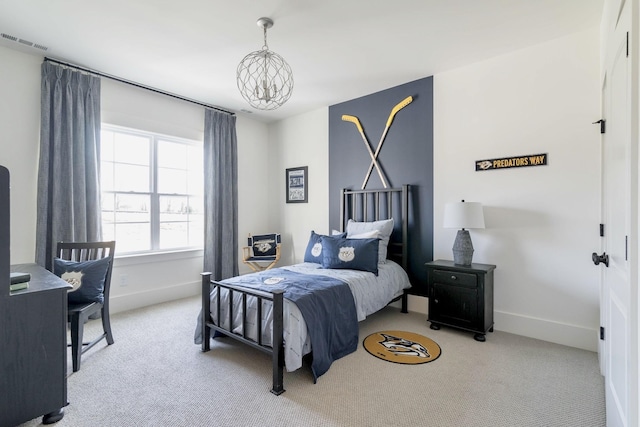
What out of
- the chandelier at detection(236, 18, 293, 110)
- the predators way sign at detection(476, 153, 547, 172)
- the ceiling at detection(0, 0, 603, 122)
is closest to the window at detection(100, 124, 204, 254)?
the ceiling at detection(0, 0, 603, 122)

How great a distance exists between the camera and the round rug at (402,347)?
2.35 meters

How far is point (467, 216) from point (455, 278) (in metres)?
0.57

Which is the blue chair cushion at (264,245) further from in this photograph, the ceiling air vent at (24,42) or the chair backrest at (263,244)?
the ceiling air vent at (24,42)

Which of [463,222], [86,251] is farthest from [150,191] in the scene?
[463,222]

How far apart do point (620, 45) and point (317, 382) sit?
7.65 feet

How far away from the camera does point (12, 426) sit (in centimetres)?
153

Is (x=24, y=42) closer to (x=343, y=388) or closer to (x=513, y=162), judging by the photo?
(x=343, y=388)

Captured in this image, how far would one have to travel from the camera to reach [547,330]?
2682 mm

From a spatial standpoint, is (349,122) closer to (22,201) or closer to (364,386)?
(364,386)

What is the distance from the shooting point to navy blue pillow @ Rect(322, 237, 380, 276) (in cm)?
299

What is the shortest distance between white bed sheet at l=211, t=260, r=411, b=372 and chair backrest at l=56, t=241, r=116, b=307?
86 cm

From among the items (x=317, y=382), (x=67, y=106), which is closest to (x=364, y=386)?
(x=317, y=382)

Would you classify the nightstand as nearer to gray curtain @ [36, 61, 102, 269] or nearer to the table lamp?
the table lamp

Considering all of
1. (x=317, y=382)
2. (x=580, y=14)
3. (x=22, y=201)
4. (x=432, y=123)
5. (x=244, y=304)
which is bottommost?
(x=317, y=382)
